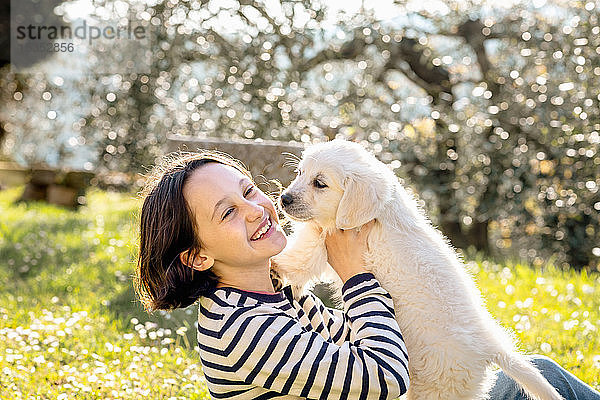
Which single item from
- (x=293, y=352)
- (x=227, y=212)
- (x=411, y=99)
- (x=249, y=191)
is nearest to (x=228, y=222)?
(x=227, y=212)

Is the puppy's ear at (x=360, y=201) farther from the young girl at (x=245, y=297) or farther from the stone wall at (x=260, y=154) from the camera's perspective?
the stone wall at (x=260, y=154)

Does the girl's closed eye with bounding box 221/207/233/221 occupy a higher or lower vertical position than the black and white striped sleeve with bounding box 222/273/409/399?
higher

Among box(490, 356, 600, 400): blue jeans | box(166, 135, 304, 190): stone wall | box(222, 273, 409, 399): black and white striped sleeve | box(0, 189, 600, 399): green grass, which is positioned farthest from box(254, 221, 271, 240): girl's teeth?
box(166, 135, 304, 190): stone wall

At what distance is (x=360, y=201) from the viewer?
2117 millimetres

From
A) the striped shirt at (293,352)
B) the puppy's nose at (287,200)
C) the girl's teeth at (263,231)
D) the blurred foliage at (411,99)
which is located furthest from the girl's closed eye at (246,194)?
the blurred foliage at (411,99)

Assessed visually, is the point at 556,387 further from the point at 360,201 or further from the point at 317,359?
the point at 317,359

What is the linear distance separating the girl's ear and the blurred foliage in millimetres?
3583

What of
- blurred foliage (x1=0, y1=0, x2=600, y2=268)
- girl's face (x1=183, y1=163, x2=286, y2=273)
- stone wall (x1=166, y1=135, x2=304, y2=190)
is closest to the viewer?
girl's face (x1=183, y1=163, x2=286, y2=273)

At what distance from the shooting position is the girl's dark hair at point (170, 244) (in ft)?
6.09

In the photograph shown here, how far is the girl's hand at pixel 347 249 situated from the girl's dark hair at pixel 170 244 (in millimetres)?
411

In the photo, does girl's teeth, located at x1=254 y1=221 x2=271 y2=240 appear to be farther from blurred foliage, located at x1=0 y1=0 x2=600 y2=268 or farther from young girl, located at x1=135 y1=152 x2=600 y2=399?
blurred foliage, located at x1=0 y1=0 x2=600 y2=268

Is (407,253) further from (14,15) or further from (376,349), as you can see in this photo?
(14,15)

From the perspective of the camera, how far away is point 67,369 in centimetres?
300

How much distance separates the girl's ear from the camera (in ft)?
6.16
